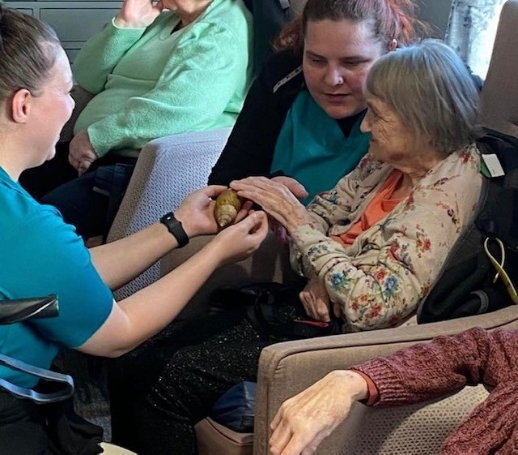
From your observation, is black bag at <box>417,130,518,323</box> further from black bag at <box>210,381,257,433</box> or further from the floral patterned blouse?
black bag at <box>210,381,257,433</box>

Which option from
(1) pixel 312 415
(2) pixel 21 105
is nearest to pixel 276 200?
(2) pixel 21 105

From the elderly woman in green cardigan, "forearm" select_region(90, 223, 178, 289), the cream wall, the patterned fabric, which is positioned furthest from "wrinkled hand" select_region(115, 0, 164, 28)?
"forearm" select_region(90, 223, 178, 289)

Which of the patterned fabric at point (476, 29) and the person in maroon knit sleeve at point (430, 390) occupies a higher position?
the patterned fabric at point (476, 29)

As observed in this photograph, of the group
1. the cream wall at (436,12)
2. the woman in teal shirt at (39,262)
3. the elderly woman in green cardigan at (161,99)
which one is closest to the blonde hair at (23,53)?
the woman in teal shirt at (39,262)

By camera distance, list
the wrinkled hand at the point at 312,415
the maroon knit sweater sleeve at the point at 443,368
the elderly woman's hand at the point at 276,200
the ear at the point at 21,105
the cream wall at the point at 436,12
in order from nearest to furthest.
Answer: the wrinkled hand at the point at 312,415
the maroon knit sweater sleeve at the point at 443,368
the ear at the point at 21,105
the elderly woman's hand at the point at 276,200
the cream wall at the point at 436,12

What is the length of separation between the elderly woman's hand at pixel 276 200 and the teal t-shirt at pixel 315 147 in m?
0.17

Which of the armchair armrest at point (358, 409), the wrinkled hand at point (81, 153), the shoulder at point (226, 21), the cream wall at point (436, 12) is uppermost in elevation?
the shoulder at point (226, 21)

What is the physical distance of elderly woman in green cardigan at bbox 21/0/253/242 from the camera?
8.34 feet

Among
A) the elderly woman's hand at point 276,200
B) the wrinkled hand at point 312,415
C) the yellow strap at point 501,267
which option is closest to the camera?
the wrinkled hand at point 312,415

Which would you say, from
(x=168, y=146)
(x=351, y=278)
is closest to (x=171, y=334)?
(x=351, y=278)

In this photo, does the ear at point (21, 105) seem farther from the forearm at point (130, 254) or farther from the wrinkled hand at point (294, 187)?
the wrinkled hand at point (294, 187)

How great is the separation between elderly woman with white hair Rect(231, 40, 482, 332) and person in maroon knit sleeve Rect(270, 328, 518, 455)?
0.28 meters

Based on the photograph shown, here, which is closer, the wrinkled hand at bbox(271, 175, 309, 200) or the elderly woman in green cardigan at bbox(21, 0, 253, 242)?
the wrinkled hand at bbox(271, 175, 309, 200)

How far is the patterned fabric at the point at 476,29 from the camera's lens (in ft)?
8.39
